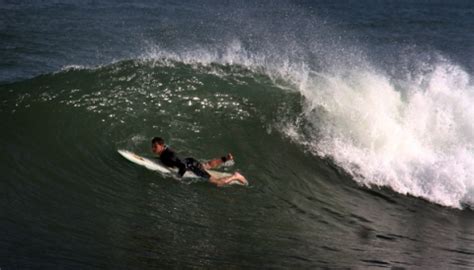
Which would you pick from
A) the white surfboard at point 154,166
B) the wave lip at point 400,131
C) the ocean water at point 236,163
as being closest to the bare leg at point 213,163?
the white surfboard at point 154,166

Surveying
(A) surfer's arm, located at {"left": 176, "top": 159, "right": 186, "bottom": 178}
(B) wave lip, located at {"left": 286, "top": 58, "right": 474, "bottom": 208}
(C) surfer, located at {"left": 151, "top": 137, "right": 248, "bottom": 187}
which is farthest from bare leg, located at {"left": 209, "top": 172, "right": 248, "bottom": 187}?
(B) wave lip, located at {"left": 286, "top": 58, "right": 474, "bottom": 208}

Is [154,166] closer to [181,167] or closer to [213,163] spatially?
[181,167]

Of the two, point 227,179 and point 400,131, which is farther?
point 400,131

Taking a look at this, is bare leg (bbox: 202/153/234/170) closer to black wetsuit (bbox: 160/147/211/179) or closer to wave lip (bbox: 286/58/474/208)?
black wetsuit (bbox: 160/147/211/179)

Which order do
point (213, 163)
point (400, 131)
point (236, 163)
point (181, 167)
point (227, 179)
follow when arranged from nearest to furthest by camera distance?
point (181, 167) < point (227, 179) < point (213, 163) < point (236, 163) < point (400, 131)

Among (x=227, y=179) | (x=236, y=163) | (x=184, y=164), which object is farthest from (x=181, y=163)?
(x=236, y=163)

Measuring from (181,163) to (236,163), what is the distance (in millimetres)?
1771

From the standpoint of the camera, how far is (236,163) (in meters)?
12.6

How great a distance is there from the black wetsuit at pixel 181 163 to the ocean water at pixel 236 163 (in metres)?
0.24

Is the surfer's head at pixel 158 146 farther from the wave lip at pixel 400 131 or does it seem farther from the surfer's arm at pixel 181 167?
the wave lip at pixel 400 131

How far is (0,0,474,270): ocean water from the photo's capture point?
8758mm

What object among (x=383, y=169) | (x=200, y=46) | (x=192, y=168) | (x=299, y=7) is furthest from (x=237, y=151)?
(x=299, y=7)

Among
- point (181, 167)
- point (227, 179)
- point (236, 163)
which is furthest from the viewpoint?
point (236, 163)

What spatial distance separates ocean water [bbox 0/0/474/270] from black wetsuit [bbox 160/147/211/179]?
9.3 inches
